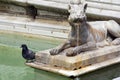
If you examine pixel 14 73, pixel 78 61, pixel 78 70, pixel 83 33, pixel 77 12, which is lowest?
pixel 14 73

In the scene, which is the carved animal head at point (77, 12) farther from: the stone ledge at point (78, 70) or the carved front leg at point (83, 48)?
the stone ledge at point (78, 70)

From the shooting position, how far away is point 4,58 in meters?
9.63

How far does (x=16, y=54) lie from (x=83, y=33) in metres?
2.10

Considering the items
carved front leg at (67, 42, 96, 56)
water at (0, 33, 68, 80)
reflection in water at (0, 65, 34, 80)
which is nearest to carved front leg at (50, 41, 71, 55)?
carved front leg at (67, 42, 96, 56)

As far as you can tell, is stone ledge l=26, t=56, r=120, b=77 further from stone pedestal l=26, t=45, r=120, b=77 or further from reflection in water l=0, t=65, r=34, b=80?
reflection in water l=0, t=65, r=34, b=80

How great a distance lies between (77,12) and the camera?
794 centimetres

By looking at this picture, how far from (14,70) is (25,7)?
3.49 meters

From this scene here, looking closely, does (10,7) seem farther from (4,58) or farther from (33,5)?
(4,58)

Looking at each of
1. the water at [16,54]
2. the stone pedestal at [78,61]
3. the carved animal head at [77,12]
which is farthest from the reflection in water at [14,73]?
the carved animal head at [77,12]

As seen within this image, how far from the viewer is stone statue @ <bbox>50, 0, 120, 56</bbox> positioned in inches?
314

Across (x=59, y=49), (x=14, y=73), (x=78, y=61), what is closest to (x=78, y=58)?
(x=78, y=61)

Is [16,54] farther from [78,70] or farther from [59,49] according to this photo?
[78,70]

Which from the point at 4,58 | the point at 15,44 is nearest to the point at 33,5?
the point at 15,44

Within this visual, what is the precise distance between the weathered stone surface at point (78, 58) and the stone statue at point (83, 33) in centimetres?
11
